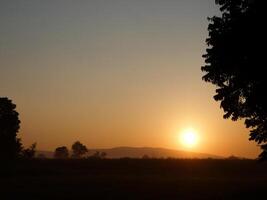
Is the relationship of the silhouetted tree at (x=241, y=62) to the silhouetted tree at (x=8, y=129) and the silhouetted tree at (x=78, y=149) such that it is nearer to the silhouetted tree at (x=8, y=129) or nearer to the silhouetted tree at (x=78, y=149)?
the silhouetted tree at (x=8, y=129)

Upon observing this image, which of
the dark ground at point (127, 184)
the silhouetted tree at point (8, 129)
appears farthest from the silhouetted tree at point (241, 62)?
the silhouetted tree at point (8, 129)

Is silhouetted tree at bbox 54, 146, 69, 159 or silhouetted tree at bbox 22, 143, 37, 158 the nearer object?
silhouetted tree at bbox 22, 143, 37, 158

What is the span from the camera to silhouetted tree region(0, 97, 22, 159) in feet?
240

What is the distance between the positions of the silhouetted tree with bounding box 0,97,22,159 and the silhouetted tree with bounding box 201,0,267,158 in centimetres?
4669

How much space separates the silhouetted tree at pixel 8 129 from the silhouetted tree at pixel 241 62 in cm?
4669

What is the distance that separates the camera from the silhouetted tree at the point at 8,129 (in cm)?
7300

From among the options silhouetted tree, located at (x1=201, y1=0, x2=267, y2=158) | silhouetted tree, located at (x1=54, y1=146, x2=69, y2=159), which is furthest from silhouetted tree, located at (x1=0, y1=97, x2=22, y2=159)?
silhouetted tree, located at (x1=54, y1=146, x2=69, y2=159)

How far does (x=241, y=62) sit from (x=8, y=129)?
50500 mm

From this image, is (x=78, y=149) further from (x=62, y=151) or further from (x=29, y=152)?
(x=29, y=152)

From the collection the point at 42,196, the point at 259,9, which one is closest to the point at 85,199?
the point at 42,196

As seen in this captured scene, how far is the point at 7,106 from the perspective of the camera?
76000 mm

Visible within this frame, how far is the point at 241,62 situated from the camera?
3116 cm

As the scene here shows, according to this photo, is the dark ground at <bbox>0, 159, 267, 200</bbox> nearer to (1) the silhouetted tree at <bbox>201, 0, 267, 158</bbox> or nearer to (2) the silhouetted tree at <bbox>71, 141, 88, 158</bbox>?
(1) the silhouetted tree at <bbox>201, 0, 267, 158</bbox>

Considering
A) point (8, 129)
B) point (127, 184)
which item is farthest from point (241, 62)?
point (8, 129)
